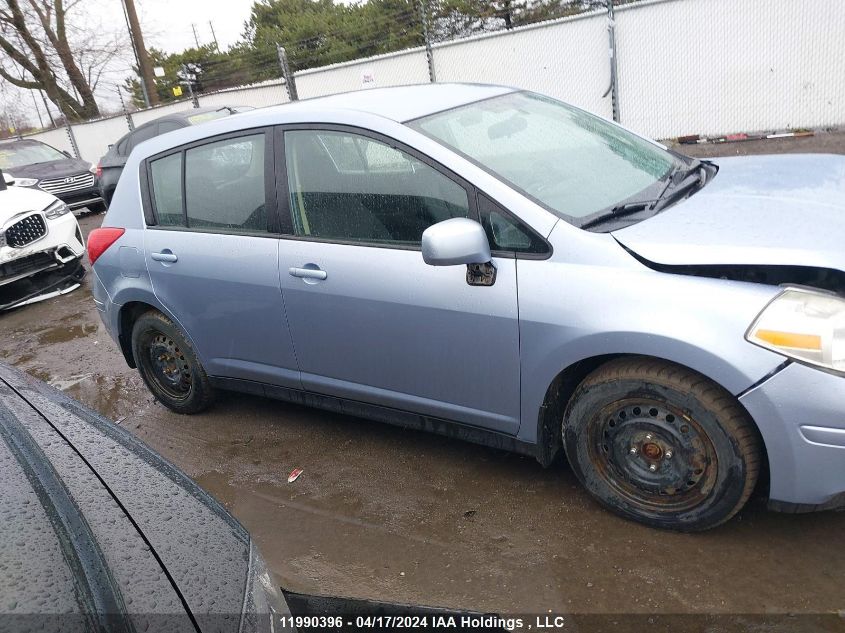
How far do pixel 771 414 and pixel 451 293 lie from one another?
1217 millimetres

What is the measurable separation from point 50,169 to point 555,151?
A: 520 inches

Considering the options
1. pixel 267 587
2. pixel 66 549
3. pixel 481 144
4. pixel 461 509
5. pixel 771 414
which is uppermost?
pixel 481 144

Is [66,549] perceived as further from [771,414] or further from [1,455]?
[771,414]

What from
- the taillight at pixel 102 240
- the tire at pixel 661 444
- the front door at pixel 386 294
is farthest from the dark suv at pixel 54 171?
the tire at pixel 661 444

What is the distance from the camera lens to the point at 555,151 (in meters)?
3.22

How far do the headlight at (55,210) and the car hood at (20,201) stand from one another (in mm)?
42

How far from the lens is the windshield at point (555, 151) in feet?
9.49

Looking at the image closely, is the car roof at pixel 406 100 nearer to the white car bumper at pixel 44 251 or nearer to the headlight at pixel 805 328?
the headlight at pixel 805 328

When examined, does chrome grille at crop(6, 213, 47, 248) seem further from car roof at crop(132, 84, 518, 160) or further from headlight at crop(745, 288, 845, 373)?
headlight at crop(745, 288, 845, 373)

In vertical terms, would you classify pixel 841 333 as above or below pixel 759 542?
above

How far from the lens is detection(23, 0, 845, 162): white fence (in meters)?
10.1

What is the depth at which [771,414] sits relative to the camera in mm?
2293

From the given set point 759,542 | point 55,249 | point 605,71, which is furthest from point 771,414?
point 605,71

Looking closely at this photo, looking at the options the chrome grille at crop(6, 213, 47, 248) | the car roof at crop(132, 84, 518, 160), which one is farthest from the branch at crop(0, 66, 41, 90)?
the car roof at crop(132, 84, 518, 160)
